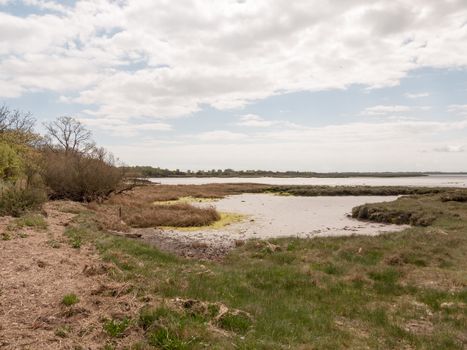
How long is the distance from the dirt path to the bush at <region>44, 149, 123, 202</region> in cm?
2660

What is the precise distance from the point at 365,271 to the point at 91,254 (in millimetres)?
10783

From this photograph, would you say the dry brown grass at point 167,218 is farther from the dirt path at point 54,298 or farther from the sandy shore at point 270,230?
the dirt path at point 54,298

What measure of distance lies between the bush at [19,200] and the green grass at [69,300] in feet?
50.5

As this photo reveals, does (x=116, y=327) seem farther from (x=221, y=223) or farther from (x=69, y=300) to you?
(x=221, y=223)

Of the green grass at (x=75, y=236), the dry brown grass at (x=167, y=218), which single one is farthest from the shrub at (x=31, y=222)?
the dry brown grass at (x=167, y=218)

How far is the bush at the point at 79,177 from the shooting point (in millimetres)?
40500

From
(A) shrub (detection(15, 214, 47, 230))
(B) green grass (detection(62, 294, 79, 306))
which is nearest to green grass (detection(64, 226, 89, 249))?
(A) shrub (detection(15, 214, 47, 230))

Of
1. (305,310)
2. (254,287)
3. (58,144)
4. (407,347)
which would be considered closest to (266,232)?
(254,287)

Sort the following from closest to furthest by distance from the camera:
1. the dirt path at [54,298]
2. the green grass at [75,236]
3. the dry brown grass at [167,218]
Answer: the dirt path at [54,298] → the green grass at [75,236] → the dry brown grass at [167,218]

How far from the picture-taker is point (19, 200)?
2338 centimetres

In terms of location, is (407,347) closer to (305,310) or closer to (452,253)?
(305,310)

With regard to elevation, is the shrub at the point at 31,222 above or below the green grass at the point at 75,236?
above

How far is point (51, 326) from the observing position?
304 inches

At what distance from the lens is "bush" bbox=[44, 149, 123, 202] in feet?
133
